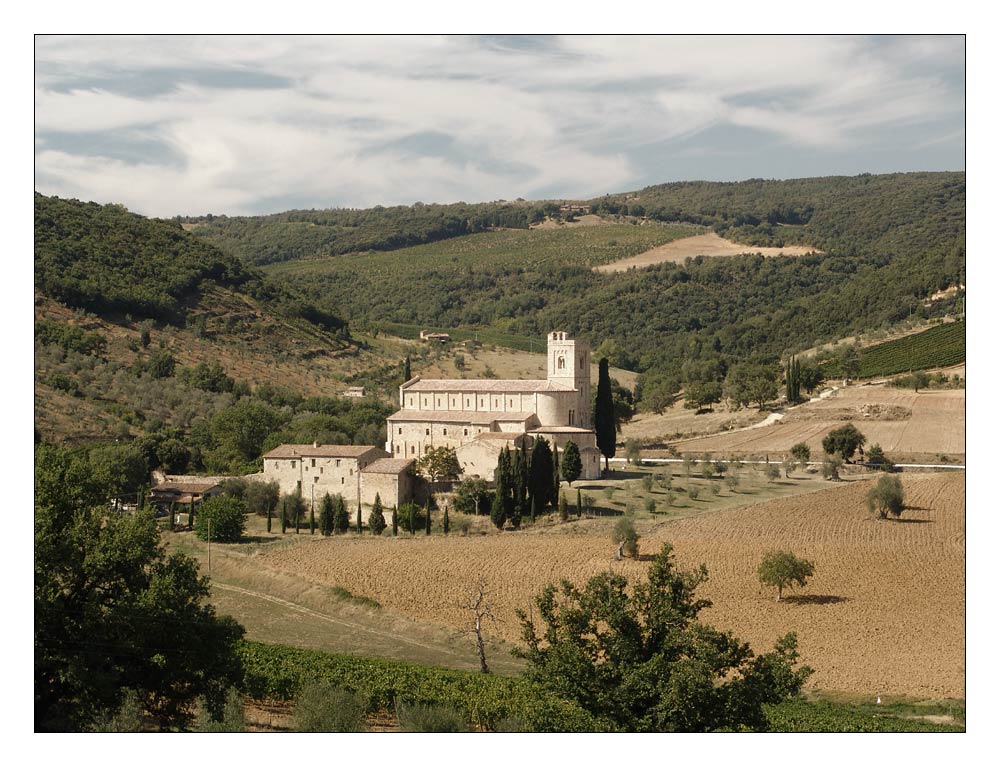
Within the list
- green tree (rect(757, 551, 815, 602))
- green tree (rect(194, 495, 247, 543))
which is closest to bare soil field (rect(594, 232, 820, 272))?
green tree (rect(194, 495, 247, 543))

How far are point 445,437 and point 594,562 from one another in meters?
13.8

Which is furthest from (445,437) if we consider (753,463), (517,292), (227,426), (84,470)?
(517,292)

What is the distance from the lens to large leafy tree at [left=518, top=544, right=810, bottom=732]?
17.1 meters

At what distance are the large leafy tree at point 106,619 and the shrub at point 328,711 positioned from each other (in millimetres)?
1303

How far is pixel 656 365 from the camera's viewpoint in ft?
329

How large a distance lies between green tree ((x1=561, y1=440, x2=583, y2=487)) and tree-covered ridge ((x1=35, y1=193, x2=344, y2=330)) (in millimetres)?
41146

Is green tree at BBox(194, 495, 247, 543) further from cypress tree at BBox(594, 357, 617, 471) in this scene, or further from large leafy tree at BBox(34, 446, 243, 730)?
large leafy tree at BBox(34, 446, 243, 730)

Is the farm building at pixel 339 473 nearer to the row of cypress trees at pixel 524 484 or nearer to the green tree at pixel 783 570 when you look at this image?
the row of cypress trees at pixel 524 484

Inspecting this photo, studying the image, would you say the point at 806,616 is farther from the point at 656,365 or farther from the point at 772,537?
the point at 656,365

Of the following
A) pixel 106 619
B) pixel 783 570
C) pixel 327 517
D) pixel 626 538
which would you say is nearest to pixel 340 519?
pixel 327 517

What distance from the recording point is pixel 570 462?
144 ft

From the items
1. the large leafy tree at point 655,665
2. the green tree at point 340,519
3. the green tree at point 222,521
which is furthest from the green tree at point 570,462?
the large leafy tree at point 655,665

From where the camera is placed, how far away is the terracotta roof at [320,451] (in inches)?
1709

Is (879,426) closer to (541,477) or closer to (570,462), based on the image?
(570,462)
